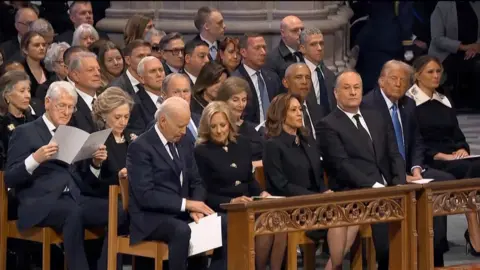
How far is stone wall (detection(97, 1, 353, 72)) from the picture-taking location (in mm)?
14438

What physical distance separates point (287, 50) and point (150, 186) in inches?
136

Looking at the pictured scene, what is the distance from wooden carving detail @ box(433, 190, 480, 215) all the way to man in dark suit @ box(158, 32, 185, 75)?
3286mm

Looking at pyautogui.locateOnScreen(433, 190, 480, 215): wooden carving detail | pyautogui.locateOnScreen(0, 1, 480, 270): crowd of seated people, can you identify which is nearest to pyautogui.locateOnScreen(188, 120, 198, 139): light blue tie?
pyautogui.locateOnScreen(0, 1, 480, 270): crowd of seated people

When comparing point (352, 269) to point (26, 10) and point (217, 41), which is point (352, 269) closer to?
point (217, 41)

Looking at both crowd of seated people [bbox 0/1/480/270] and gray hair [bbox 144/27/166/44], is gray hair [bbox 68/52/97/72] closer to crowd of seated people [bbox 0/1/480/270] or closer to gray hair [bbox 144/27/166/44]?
crowd of seated people [bbox 0/1/480/270]

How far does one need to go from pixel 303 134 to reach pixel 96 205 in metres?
1.50

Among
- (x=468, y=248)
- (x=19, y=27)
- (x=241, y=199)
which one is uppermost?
(x=19, y=27)

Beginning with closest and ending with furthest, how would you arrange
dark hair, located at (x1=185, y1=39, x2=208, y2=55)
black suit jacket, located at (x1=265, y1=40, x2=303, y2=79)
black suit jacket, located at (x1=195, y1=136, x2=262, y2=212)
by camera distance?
1. black suit jacket, located at (x1=195, y1=136, x2=262, y2=212)
2. dark hair, located at (x1=185, y1=39, x2=208, y2=55)
3. black suit jacket, located at (x1=265, y1=40, x2=303, y2=79)

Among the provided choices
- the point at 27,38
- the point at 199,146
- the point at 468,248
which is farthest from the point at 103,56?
the point at 468,248

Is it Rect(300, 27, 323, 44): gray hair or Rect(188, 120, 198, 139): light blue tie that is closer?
Rect(188, 120, 198, 139): light blue tie

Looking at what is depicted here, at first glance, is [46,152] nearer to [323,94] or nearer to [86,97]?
[86,97]

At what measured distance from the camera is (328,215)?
9.09m

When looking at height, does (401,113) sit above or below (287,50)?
below

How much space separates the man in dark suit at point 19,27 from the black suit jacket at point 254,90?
238 centimetres
